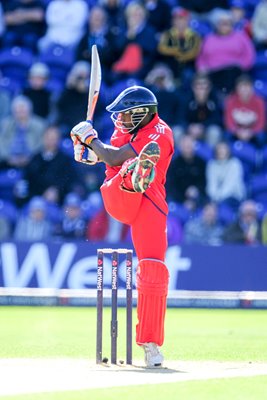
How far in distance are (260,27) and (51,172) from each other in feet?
13.0

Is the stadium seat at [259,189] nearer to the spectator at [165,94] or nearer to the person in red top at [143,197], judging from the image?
the spectator at [165,94]

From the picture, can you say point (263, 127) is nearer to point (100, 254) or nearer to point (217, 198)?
point (217, 198)

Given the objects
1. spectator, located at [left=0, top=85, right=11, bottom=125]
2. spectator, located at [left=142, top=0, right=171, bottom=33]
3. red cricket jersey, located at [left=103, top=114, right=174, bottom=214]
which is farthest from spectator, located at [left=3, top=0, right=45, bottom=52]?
red cricket jersey, located at [left=103, top=114, right=174, bottom=214]

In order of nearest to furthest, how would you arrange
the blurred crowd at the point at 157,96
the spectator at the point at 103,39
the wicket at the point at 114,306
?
the wicket at the point at 114,306 → the blurred crowd at the point at 157,96 → the spectator at the point at 103,39

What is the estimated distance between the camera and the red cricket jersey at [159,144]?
320 inches

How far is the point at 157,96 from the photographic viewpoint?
17.3m

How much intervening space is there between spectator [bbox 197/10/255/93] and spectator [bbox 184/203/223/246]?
2.36 m

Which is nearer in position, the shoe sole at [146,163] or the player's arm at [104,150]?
the shoe sole at [146,163]

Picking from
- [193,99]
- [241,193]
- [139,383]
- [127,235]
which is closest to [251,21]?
[193,99]

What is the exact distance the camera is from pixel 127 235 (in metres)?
Result: 16.3

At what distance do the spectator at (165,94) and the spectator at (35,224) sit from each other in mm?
2292

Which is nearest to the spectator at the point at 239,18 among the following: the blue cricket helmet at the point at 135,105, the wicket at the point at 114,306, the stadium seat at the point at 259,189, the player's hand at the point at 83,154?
the stadium seat at the point at 259,189

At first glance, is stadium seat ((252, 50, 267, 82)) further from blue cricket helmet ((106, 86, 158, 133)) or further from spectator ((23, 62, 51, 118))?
blue cricket helmet ((106, 86, 158, 133))

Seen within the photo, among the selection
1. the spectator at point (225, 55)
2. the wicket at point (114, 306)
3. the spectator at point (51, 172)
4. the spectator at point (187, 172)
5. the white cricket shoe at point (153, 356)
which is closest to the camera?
the white cricket shoe at point (153, 356)
